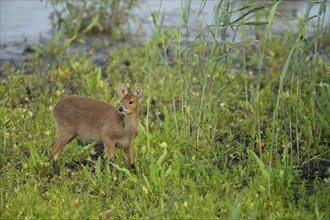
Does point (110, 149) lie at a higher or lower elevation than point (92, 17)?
lower

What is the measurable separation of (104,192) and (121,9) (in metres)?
4.75

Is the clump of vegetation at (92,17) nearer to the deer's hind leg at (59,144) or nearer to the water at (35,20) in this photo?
the water at (35,20)

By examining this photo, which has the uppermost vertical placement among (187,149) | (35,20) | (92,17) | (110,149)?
(92,17)

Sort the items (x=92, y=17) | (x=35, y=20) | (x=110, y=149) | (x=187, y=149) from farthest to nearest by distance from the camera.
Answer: (x=35, y=20)
(x=92, y=17)
(x=187, y=149)
(x=110, y=149)

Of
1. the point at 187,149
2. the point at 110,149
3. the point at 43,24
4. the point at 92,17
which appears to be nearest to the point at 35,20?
the point at 43,24

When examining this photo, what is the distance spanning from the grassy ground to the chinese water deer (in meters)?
0.19

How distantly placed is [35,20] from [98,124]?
5239 mm

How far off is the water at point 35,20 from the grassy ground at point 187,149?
125cm

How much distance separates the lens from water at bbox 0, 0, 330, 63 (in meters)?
9.92

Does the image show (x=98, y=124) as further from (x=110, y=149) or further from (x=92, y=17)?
(x=92, y=17)

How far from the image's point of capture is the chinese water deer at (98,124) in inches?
241

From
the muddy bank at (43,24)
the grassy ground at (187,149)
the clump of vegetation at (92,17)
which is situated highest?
the clump of vegetation at (92,17)

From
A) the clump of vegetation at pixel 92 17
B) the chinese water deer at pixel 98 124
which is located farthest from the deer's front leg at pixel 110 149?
the clump of vegetation at pixel 92 17

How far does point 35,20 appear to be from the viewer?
11.0m
